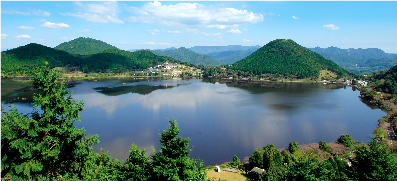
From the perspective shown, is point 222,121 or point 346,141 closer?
point 346,141

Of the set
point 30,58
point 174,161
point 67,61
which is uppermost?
point 30,58

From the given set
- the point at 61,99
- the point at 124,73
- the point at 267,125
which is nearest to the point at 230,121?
the point at 267,125

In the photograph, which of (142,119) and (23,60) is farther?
(23,60)

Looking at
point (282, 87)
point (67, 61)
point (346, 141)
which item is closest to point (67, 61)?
point (67, 61)

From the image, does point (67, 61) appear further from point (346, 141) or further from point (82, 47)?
point (346, 141)

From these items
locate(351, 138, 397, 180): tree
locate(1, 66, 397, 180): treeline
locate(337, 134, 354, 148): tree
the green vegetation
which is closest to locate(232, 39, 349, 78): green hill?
the green vegetation

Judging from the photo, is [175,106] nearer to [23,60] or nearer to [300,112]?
[300,112]

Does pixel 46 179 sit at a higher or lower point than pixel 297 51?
lower

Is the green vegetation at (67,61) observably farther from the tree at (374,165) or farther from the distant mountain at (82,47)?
the tree at (374,165)
